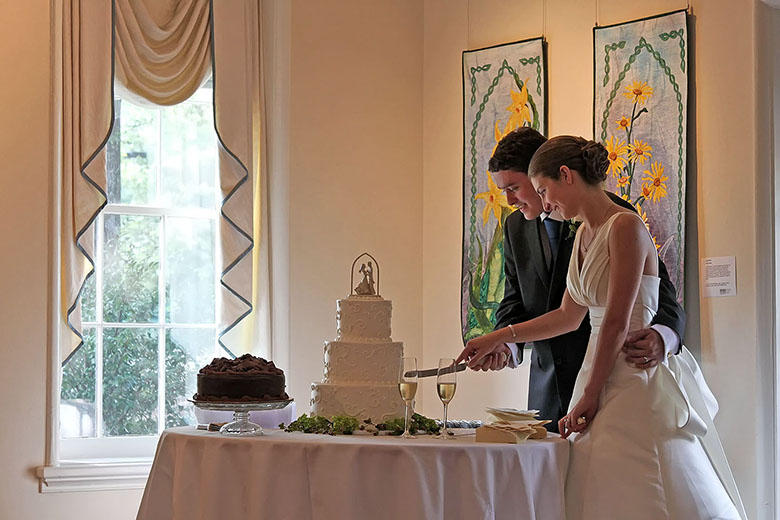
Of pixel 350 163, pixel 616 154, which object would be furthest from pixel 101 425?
pixel 616 154

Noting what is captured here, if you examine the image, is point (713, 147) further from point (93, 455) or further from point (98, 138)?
point (93, 455)

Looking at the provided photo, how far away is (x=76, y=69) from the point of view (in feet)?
14.2

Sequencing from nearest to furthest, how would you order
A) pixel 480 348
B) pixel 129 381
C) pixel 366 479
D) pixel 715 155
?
pixel 366 479 → pixel 480 348 → pixel 715 155 → pixel 129 381

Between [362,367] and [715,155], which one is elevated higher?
[715,155]

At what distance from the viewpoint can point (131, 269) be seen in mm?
4641

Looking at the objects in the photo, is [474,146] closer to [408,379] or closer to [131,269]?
[131,269]

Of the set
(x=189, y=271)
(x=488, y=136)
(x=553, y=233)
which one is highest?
(x=488, y=136)

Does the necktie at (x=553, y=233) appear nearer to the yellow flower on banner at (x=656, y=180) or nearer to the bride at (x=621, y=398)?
the bride at (x=621, y=398)

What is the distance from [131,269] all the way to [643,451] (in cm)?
293

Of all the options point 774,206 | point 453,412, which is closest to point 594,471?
point 774,206

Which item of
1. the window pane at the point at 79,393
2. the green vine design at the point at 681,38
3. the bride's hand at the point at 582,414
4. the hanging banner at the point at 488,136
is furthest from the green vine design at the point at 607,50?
the window pane at the point at 79,393

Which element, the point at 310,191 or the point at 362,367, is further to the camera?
the point at 310,191

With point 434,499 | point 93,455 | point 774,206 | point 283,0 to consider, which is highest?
point 283,0

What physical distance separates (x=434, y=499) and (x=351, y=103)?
293 cm
